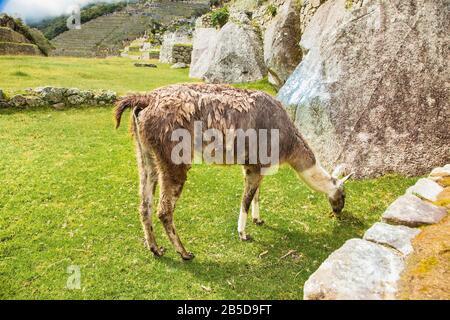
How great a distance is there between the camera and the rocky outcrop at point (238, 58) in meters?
19.2

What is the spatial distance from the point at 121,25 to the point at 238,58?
91.1 meters

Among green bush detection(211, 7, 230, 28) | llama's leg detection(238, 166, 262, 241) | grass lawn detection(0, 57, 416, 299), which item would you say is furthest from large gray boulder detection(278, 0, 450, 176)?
green bush detection(211, 7, 230, 28)

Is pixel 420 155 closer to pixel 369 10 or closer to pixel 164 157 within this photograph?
pixel 369 10

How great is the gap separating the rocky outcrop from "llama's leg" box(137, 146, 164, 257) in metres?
13.8

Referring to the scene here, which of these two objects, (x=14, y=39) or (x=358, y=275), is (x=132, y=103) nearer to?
(x=358, y=275)

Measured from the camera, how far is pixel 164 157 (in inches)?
214

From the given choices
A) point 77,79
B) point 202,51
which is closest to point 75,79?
point 77,79

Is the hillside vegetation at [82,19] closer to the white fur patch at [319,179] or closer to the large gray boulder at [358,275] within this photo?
the white fur patch at [319,179]

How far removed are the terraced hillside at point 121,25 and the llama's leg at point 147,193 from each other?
2171 inches

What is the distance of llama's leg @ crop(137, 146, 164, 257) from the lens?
592 centimetres

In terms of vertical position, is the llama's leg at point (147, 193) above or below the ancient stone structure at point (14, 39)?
below

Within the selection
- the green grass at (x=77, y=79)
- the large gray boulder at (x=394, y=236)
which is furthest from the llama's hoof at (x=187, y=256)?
the green grass at (x=77, y=79)

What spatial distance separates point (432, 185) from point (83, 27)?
4028 inches
